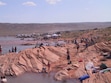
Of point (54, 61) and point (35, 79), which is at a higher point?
point (54, 61)

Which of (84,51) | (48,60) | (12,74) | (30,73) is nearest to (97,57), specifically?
(84,51)

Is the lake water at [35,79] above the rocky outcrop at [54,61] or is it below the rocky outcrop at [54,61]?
below

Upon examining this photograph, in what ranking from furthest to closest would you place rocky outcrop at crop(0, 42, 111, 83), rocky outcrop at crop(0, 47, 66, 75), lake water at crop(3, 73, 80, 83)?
rocky outcrop at crop(0, 47, 66, 75) < rocky outcrop at crop(0, 42, 111, 83) < lake water at crop(3, 73, 80, 83)

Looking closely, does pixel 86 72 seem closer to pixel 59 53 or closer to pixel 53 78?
pixel 53 78

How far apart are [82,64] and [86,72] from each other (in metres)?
2.47

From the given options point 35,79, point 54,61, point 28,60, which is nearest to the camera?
point 35,79

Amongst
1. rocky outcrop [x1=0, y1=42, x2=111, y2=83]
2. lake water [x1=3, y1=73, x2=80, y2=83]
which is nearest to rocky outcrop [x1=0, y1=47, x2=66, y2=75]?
rocky outcrop [x1=0, y1=42, x2=111, y2=83]

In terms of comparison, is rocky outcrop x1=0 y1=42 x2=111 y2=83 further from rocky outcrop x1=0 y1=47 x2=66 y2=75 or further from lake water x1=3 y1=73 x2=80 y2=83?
lake water x1=3 y1=73 x2=80 y2=83

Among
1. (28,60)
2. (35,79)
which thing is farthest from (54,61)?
(35,79)

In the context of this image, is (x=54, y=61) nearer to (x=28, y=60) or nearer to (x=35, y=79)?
(x=28, y=60)

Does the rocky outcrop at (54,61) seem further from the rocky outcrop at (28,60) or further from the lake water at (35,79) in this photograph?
the lake water at (35,79)

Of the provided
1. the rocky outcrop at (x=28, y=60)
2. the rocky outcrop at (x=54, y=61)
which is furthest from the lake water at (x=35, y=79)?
the rocky outcrop at (x=28, y=60)

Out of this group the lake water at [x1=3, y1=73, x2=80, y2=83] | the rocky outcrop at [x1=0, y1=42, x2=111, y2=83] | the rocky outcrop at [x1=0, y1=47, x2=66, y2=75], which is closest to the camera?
the lake water at [x1=3, y1=73, x2=80, y2=83]

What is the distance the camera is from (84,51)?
33781 millimetres
